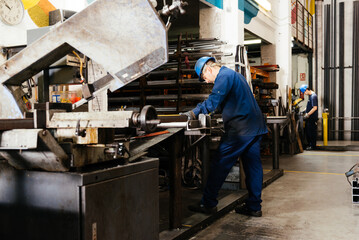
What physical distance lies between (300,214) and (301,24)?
7.80 meters

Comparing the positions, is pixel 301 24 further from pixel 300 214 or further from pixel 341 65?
pixel 300 214

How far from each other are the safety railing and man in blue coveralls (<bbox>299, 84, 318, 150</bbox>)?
5.81ft

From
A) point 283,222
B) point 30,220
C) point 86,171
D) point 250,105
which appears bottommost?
point 283,222

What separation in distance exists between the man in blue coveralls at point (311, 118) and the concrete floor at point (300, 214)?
3.19m

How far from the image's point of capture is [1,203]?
1.74 meters

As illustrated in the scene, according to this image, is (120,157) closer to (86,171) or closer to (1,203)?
(86,171)

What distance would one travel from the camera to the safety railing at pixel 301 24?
9.20 m

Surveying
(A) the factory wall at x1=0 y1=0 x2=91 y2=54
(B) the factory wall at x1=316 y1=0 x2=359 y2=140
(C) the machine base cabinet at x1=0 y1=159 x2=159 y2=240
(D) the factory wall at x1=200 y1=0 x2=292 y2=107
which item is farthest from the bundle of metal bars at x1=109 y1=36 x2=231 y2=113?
(B) the factory wall at x1=316 y1=0 x2=359 y2=140

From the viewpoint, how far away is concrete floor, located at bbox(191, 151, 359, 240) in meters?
2.85

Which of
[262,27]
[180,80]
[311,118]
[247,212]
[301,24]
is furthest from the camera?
[301,24]

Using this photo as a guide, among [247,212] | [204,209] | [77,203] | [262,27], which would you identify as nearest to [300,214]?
[247,212]

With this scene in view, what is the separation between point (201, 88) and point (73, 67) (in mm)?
2344

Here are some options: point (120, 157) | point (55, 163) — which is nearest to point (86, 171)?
point (55, 163)

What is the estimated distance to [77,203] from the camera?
1481mm
